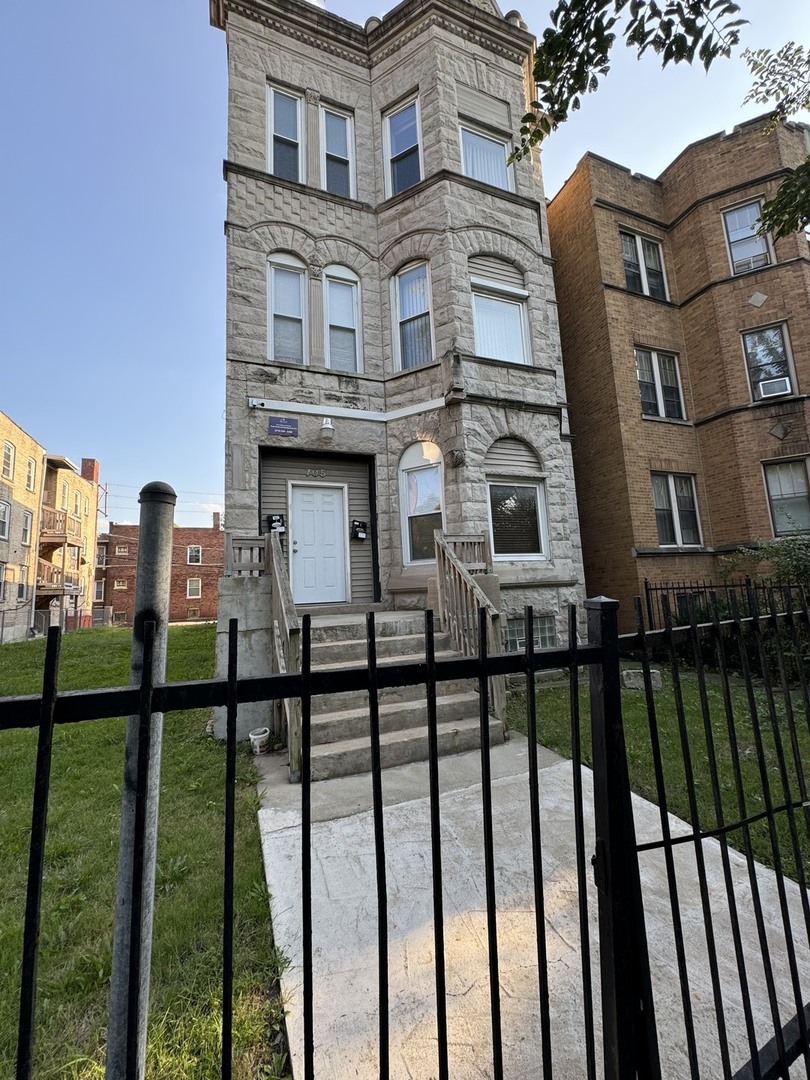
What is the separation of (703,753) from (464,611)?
2.83m

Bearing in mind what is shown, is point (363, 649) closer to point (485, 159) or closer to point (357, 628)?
point (357, 628)

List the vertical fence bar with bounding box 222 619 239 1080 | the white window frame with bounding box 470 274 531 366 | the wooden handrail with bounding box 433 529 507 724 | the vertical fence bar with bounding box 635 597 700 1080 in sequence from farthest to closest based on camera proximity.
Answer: the white window frame with bounding box 470 274 531 366 < the wooden handrail with bounding box 433 529 507 724 < the vertical fence bar with bounding box 635 597 700 1080 < the vertical fence bar with bounding box 222 619 239 1080

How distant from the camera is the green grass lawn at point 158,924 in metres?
1.94

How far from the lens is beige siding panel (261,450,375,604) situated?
8.55m

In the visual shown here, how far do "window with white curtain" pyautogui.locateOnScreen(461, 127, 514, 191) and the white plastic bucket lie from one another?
11014 millimetres

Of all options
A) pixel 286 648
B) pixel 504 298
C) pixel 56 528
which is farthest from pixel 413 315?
pixel 56 528

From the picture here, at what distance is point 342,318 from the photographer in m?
9.58

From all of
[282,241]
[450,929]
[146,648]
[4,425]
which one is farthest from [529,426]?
[4,425]

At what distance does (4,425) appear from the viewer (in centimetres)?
2288

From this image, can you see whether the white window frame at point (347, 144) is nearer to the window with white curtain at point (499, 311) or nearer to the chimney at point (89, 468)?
the window with white curtain at point (499, 311)

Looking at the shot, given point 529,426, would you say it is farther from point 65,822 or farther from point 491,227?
point 65,822

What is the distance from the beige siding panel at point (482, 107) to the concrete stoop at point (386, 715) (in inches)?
428

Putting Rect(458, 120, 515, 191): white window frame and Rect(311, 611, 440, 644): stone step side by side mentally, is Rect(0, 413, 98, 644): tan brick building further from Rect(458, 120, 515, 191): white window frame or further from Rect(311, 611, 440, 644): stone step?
Rect(458, 120, 515, 191): white window frame

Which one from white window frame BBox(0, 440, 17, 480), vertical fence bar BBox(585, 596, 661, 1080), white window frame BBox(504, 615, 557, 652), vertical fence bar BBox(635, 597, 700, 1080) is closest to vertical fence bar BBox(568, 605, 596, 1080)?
vertical fence bar BBox(585, 596, 661, 1080)
